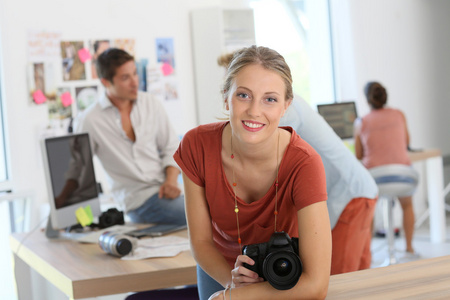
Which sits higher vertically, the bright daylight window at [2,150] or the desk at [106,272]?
the bright daylight window at [2,150]

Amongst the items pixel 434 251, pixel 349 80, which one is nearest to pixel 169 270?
pixel 434 251

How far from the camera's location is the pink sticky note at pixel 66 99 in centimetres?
436

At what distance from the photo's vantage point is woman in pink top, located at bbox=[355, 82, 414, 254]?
15.2 ft

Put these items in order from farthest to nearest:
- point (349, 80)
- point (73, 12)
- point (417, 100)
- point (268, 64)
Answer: point (417, 100), point (349, 80), point (73, 12), point (268, 64)

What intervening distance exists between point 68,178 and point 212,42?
2.56 metres

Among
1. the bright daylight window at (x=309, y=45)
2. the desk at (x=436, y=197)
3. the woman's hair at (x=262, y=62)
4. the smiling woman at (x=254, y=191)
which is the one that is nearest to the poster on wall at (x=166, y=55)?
the bright daylight window at (x=309, y=45)

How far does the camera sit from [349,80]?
5938mm

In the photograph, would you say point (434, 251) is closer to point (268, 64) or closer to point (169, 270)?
point (169, 270)

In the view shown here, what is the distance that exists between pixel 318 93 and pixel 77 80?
2648mm

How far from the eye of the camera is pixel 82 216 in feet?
8.82

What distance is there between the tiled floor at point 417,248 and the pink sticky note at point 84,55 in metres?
2.65

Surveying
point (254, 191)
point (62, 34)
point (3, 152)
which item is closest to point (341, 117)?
point (62, 34)

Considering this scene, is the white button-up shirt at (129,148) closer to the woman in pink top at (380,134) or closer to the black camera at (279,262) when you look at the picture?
the black camera at (279,262)

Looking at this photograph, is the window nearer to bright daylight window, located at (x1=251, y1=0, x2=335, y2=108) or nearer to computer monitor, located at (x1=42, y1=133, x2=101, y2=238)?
computer monitor, located at (x1=42, y1=133, x2=101, y2=238)
